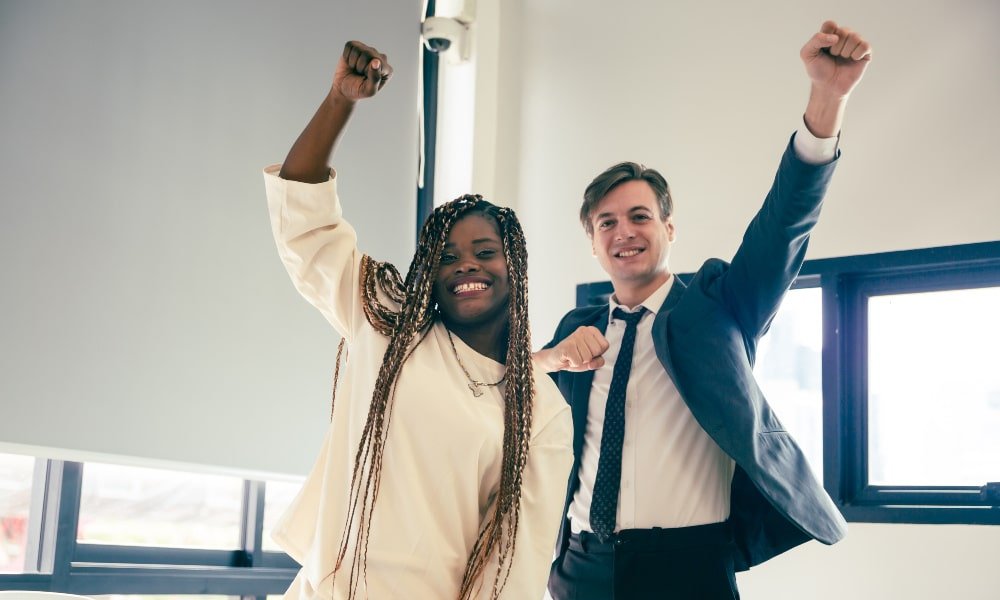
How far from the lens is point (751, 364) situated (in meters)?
2.14

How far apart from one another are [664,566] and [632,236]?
27.4 inches

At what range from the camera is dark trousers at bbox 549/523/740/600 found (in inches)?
77.5

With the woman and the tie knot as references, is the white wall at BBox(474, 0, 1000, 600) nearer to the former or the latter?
the tie knot

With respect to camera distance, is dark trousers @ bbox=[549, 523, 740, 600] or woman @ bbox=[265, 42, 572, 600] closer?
woman @ bbox=[265, 42, 572, 600]

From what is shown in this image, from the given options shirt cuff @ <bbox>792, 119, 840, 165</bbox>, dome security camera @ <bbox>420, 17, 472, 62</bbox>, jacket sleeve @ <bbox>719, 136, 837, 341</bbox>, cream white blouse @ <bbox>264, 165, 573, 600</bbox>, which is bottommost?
cream white blouse @ <bbox>264, 165, 573, 600</bbox>

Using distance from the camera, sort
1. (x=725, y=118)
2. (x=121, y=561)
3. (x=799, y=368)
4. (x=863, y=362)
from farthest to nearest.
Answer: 1. (x=725, y=118)
2. (x=799, y=368)
3. (x=863, y=362)
4. (x=121, y=561)

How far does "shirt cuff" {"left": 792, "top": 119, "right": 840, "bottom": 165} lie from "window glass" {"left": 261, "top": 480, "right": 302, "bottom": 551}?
1835 millimetres

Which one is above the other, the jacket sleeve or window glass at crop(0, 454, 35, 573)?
the jacket sleeve

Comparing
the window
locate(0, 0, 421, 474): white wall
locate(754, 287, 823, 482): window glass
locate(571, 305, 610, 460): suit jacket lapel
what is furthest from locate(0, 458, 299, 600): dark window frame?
the window

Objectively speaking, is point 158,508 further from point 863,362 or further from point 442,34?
point 863,362

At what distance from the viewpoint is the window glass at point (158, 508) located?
2.68m

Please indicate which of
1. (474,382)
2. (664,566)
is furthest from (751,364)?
(474,382)

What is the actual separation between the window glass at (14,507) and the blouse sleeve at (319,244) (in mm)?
1201

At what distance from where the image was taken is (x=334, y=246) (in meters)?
1.71
